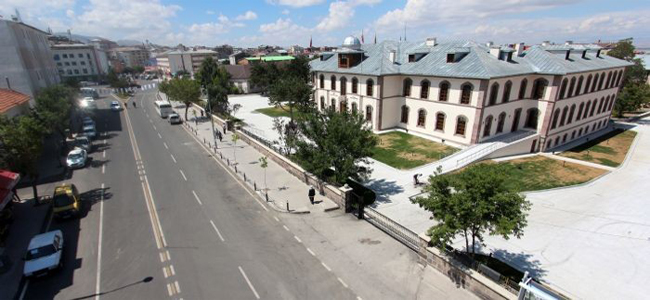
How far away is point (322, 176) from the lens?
890 inches

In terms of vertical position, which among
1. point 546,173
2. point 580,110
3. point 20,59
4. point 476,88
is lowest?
point 546,173

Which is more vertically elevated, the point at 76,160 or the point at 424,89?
the point at 424,89

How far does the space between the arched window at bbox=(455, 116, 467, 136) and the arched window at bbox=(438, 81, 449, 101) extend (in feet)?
9.66

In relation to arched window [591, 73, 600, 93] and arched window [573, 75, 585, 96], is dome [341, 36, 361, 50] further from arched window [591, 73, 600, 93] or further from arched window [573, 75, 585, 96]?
arched window [591, 73, 600, 93]

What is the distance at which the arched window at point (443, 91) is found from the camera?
113ft

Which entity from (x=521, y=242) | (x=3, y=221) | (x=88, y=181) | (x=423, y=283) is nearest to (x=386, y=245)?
(x=423, y=283)

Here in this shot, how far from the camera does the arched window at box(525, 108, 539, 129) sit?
36225 millimetres

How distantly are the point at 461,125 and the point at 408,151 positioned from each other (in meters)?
7.21

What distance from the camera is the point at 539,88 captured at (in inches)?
1396

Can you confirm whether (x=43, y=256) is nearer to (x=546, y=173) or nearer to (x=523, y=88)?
(x=546, y=173)

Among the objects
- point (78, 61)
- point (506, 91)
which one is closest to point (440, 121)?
point (506, 91)

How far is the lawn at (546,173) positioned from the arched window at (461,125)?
5.85 meters

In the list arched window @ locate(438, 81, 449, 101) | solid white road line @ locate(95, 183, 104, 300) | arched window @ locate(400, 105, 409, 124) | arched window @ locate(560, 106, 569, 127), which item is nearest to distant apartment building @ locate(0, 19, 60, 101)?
solid white road line @ locate(95, 183, 104, 300)

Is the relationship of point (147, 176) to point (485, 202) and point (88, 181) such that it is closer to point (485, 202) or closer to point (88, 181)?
point (88, 181)
